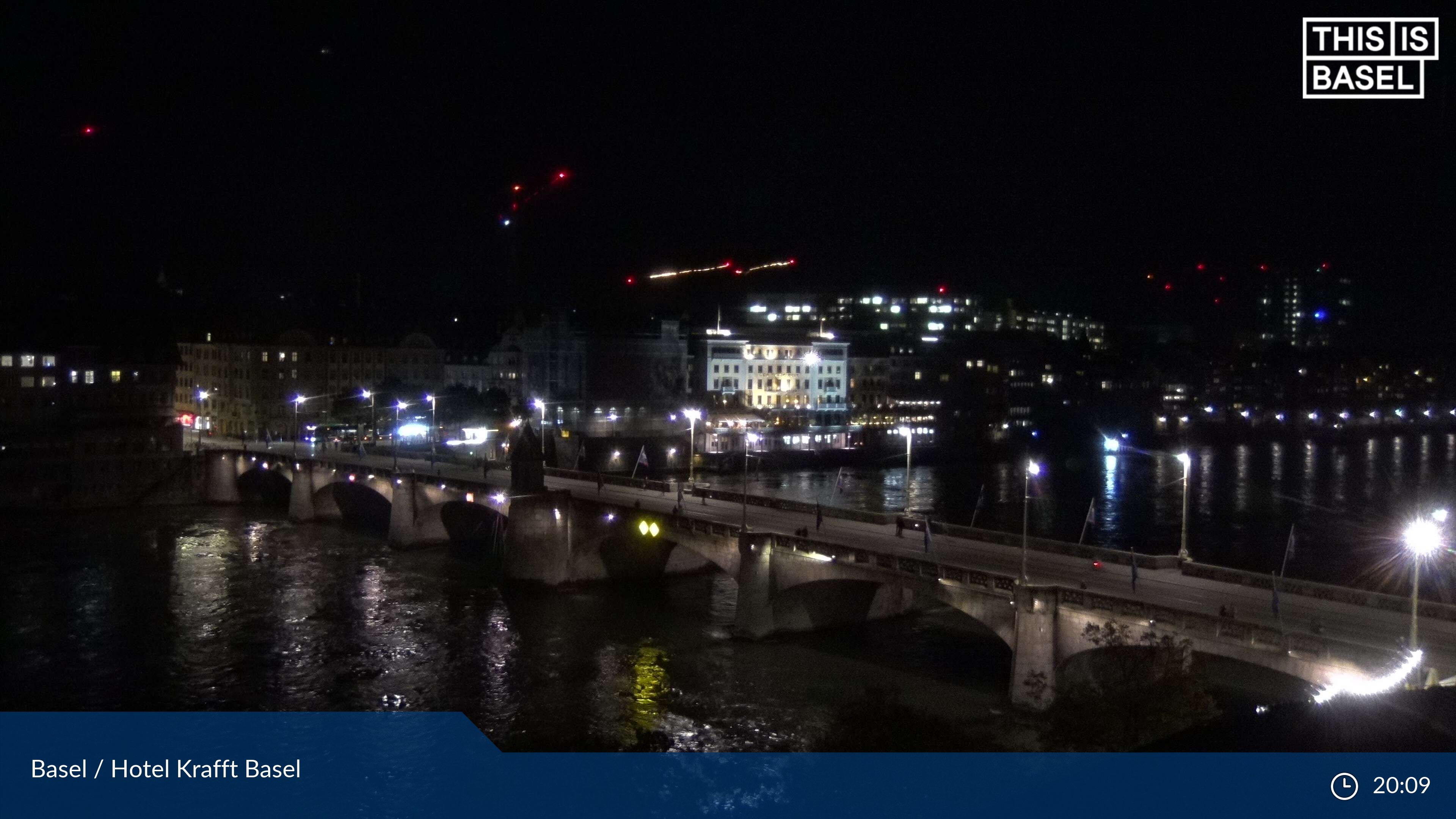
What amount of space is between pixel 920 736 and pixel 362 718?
1517 centimetres

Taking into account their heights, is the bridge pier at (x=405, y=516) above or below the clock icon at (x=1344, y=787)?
below

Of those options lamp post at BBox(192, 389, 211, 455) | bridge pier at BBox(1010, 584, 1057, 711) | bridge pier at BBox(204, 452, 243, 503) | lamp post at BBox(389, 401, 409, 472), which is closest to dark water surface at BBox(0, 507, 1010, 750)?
bridge pier at BBox(1010, 584, 1057, 711)

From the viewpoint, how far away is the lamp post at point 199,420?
281 feet

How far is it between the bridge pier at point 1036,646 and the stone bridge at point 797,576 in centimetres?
3

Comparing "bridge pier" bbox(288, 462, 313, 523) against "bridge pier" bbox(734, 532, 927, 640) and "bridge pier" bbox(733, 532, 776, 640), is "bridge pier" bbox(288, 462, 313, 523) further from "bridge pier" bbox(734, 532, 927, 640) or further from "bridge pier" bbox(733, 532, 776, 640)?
"bridge pier" bbox(733, 532, 776, 640)

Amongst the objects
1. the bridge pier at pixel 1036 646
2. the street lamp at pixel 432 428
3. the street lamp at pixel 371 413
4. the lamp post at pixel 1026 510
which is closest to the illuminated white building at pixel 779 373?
the lamp post at pixel 1026 510

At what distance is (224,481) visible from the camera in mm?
78750

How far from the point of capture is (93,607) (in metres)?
44.0

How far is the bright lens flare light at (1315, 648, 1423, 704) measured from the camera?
782 inches

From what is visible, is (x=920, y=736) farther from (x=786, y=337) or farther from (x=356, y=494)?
(x=786, y=337)

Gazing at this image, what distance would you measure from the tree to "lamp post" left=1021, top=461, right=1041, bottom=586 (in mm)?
2540

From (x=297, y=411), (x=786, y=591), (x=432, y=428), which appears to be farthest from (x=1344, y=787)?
(x=297, y=411)

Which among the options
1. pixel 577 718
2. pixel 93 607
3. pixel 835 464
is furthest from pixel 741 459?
pixel 577 718

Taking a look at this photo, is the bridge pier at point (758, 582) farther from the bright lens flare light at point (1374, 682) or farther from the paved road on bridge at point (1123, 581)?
the bright lens flare light at point (1374, 682)
